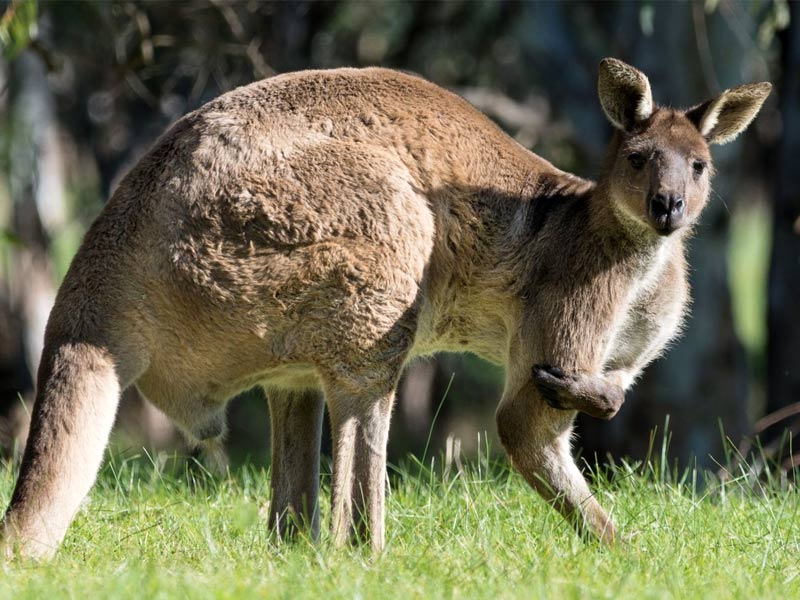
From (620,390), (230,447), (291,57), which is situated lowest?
(230,447)

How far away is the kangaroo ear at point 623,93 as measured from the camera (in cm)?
593

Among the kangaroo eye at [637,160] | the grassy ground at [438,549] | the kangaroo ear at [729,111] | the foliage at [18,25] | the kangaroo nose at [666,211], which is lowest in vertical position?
the grassy ground at [438,549]

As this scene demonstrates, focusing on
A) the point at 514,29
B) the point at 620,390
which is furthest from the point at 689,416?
the point at 620,390

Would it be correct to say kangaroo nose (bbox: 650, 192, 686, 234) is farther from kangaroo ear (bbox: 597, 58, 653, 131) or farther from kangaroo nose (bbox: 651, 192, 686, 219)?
kangaroo ear (bbox: 597, 58, 653, 131)

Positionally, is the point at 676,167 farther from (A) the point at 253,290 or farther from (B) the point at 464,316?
Result: (A) the point at 253,290

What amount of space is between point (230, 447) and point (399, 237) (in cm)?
1297

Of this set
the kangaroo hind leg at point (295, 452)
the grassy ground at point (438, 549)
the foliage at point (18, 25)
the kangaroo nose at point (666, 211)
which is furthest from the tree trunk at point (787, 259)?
the foliage at point (18, 25)

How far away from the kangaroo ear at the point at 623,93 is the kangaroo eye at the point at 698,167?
349 millimetres

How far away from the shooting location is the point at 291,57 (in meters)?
11.6

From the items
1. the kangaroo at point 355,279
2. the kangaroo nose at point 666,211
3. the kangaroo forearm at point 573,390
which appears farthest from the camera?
the kangaroo nose at point 666,211

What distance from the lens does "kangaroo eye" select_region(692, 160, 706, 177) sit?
5.88 meters

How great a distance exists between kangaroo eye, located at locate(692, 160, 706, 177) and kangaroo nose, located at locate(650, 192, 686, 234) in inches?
10.7

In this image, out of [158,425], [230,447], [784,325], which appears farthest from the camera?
[230,447]

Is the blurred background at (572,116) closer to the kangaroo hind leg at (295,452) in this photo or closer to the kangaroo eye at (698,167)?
the kangaroo hind leg at (295,452)
